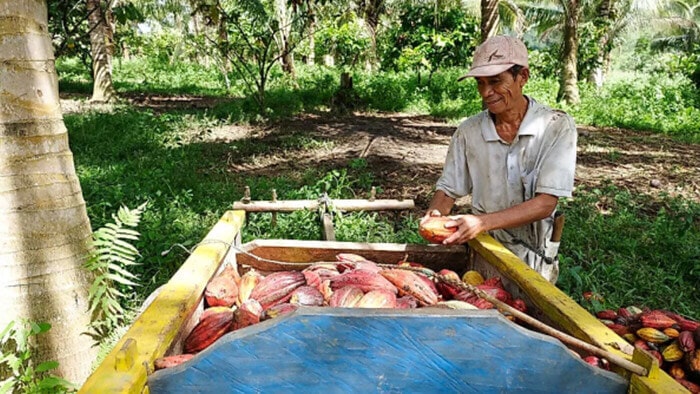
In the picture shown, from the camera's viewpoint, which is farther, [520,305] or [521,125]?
[521,125]

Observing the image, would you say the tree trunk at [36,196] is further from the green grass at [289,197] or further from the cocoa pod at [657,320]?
the cocoa pod at [657,320]

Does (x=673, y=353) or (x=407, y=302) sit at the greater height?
(x=407, y=302)

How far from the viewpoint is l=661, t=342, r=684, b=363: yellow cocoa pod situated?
1.52 m

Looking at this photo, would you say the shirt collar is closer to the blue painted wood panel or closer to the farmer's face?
the farmer's face

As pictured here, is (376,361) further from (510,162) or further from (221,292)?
(510,162)

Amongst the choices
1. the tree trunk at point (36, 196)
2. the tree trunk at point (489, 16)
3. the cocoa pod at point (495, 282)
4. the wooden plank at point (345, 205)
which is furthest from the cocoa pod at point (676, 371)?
the tree trunk at point (489, 16)

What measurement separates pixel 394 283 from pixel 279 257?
0.66 metres

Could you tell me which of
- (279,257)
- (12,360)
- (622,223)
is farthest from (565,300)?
(622,223)

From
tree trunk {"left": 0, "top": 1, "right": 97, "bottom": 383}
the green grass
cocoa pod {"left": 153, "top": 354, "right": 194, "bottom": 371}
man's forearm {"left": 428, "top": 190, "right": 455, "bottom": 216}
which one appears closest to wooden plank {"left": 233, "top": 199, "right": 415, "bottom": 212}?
the green grass

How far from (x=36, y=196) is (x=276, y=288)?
1224mm

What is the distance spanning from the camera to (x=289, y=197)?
5.27 meters

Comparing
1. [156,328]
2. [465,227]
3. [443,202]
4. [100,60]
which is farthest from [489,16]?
[100,60]

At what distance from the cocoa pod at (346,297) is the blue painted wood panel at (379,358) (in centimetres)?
43

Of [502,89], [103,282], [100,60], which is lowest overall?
[103,282]
